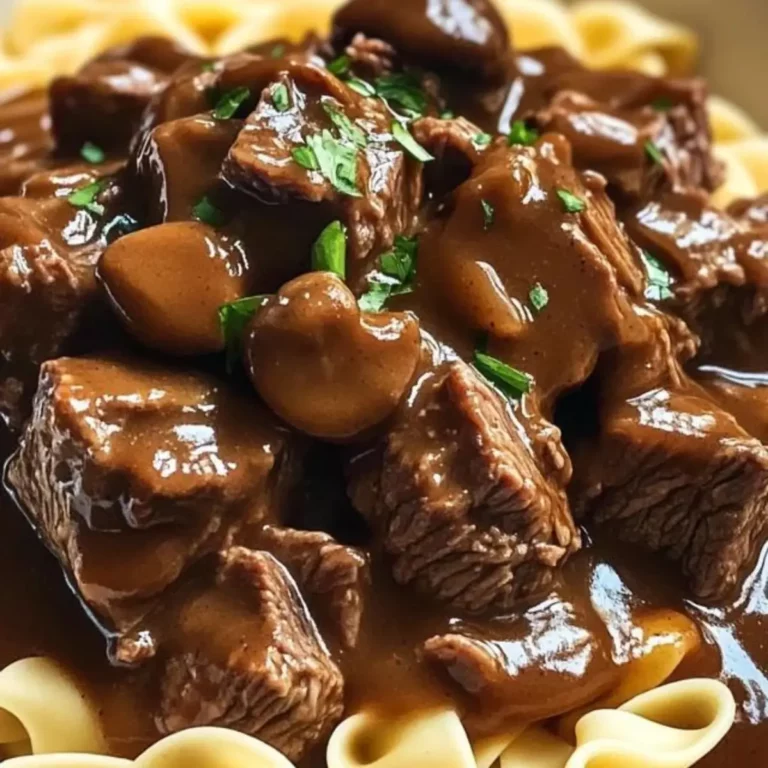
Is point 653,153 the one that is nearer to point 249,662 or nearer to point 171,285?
point 171,285

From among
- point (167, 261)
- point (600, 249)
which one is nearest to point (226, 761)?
point (167, 261)

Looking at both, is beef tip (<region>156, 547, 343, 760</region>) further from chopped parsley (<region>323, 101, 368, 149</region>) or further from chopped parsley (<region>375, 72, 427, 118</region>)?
chopped parsley (<region>375, 72, 427, 118</region>)

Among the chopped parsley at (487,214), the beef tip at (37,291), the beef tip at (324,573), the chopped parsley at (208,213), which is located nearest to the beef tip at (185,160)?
the chopped parsley at (208,213)

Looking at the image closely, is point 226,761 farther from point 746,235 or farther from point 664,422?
point 746,235

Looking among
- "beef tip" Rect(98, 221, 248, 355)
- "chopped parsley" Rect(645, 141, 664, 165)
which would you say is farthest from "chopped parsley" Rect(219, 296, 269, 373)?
"chopped parsley" Rect(645, 141, 664, 165)

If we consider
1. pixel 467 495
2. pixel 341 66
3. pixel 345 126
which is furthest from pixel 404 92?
pixel 467 495

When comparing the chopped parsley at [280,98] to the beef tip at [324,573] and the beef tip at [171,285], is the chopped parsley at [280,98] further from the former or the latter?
the beef tip at [324,573]
